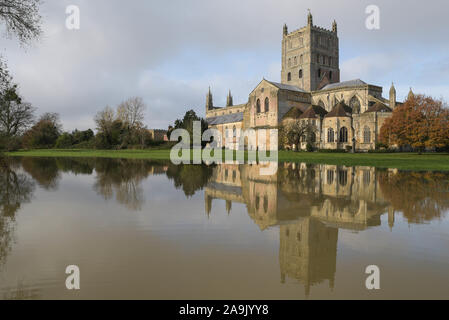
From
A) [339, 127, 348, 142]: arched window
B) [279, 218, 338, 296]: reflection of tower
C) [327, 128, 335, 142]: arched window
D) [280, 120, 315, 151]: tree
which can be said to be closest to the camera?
[279, 218, 338, 296]: reflection of tower

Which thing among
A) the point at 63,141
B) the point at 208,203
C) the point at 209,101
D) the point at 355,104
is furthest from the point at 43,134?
the point at 208,203

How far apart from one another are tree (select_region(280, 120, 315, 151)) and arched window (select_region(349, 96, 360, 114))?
11.5 metres

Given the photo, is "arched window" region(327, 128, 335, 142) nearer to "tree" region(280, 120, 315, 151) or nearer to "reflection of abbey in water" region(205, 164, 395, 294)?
"tree" region(280, 120, 315, 151)

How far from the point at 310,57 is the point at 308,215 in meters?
69.0

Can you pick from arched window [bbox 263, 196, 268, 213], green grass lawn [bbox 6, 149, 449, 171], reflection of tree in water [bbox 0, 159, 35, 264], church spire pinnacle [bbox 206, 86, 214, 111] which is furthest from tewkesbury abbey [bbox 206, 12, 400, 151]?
reflection of tree in water [bbox 0, 159, 35, 264]

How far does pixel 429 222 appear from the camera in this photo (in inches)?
276

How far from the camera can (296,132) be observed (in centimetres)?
4856

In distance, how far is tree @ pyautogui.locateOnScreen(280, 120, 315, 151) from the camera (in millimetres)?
48812

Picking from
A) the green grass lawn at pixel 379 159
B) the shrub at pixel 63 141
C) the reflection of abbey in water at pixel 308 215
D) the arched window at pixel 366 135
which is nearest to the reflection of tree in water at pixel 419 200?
the reflection of abbey in water at pixel 308 215

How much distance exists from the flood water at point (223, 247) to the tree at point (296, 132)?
39.8 m

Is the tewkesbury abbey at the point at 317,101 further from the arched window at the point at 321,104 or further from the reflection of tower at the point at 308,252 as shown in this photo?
the reflection of tower at the point at 308,252
